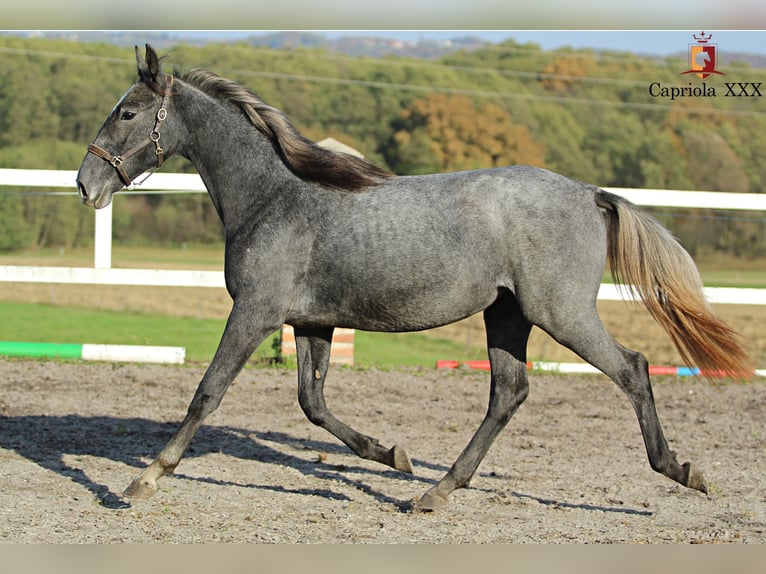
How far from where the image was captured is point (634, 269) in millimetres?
4594

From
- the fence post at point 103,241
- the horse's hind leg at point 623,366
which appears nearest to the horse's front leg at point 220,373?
the horse's hind leg at point 623,366

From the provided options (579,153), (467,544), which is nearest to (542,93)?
(579,153)

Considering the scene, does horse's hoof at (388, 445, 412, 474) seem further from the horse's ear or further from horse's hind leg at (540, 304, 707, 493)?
the horse's ear

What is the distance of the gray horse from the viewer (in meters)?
4.33

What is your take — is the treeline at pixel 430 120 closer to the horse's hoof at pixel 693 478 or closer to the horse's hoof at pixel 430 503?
the horse's hoof at pixel 430 503

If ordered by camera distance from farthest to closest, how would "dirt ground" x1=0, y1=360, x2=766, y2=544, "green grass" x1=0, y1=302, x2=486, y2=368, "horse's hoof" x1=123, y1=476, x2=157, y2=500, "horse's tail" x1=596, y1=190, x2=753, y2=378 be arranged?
"green grass" x1=0, y1=302, x2=486, y2=368
"horse's tail" x1=596, y1=190, x2=753, y2=378
"horse's hoof" x1=123, y1=476, x2=157, y2=500
"dirt ground" x1=0, y1=360, x2=766, y2=544

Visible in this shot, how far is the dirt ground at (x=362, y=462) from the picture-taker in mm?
4109

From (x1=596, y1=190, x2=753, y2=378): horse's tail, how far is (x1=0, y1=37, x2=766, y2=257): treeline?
25.9m

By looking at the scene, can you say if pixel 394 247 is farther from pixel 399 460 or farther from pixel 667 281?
pixel 667 281

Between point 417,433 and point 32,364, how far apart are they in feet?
13.3

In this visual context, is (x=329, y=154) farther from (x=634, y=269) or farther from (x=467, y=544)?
(x=467, y=544)

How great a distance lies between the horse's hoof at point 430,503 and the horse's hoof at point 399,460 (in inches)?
16.0

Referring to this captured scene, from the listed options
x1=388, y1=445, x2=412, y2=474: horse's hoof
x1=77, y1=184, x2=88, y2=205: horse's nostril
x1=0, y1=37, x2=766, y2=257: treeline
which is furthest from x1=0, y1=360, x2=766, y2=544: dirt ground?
x1=0, y1=37, x2=766, y2=257: treeline

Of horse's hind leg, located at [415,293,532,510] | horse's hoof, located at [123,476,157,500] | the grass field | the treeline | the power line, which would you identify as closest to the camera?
horse's hoof, located at [123,476,157,500]
